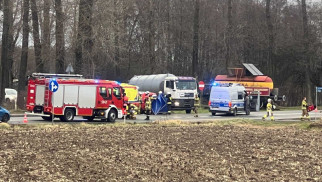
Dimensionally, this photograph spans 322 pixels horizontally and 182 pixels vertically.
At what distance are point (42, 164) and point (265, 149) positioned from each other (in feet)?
24.8

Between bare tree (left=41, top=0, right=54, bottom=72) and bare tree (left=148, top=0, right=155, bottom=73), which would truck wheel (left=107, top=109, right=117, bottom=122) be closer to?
bare tree (left=41, top=0, right=54, bottom=72)

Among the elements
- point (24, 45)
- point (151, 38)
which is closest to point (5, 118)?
point (24, 45)

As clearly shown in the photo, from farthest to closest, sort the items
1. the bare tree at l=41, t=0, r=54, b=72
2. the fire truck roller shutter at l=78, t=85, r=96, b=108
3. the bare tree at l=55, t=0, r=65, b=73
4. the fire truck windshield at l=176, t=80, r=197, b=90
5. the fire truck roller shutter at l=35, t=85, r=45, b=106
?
the fire truck windshield at l=176, t=80, r=197, b=90, the bare tree at l=41, t=0, r=54, b=72, the bare tree at l=55, t=0, r=65, b=73, the fire truck roller shutter at l=78, t=85, r=96, b=108, the fire truck roller shutter at l=35, t=85, r=45, b=106

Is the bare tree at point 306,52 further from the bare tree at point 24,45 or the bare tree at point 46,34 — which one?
the bare tree at point 24,45

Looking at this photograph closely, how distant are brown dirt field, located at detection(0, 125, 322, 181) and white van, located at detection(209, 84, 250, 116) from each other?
15.3 metres

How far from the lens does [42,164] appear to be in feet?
36.0

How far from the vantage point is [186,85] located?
3762cm

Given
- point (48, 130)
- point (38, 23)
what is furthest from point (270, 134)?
point (38, 23)

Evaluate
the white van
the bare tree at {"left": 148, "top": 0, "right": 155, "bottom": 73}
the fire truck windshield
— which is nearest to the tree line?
the bare tree at {"left": 148, "top": 0, "right": 155, "bottom": 73}

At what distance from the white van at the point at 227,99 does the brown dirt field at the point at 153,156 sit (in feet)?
50.2

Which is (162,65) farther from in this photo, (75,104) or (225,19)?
(75,104)

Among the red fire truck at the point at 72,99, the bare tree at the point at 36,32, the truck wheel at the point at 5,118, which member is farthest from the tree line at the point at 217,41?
the truck wheel at the point at 5,118

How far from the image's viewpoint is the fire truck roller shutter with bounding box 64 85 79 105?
1015 inches

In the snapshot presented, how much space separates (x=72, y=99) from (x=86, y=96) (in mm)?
843
